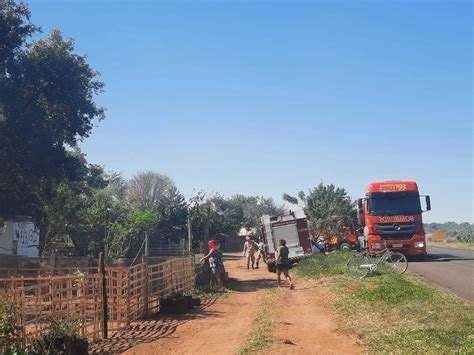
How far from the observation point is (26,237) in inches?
1068

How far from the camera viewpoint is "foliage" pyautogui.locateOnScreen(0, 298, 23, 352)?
7.20m

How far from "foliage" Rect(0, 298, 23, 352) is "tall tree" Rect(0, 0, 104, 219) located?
59.5 ft

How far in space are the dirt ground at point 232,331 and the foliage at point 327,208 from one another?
2162 centimetres

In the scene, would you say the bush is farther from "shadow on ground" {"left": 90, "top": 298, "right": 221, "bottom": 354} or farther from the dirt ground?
the dirt ground

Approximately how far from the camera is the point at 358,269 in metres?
18.1

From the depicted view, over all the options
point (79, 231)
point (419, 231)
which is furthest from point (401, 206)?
point (79, 231)

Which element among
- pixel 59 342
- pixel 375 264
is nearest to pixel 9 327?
pixel 59 342

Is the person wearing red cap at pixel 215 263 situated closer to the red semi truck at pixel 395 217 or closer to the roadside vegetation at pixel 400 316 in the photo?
the roadside vegetation at pixel 400 316

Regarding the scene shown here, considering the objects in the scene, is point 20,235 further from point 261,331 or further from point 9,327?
point 9,327

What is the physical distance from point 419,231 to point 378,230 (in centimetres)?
180

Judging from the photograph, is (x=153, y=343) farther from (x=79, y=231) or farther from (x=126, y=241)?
(x=126, y=241)

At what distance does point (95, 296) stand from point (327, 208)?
101 feet

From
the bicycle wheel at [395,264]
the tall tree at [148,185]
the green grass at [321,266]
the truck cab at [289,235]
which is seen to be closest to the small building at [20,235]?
the truck cab at [289,235]

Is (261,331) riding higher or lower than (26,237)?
lower
